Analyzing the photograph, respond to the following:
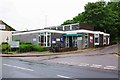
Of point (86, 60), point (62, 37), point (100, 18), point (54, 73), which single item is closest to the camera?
point (54, 73)

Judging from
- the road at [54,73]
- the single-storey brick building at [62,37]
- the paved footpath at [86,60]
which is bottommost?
the paved footpath at [86,60]

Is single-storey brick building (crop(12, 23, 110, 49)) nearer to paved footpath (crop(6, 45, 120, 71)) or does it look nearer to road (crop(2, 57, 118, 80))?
paved footpath (crop(6, 45, 120, 71))

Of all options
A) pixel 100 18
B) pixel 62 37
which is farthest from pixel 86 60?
pixel 100 18

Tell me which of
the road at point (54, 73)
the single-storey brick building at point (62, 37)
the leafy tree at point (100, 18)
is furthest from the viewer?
the leafy tree at point (100, 18)

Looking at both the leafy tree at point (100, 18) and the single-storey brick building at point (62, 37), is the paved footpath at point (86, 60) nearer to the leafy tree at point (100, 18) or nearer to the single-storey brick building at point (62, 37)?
the single-storey brick building at point (62, 37)

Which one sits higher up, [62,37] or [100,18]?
[100,18]

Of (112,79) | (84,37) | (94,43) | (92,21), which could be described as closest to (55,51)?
(84,37)

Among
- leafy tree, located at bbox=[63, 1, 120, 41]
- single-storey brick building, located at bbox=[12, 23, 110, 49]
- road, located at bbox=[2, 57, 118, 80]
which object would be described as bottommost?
road, located at bbox=[2, 57, 118, 80]

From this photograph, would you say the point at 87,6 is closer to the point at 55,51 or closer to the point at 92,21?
the point at 92,21

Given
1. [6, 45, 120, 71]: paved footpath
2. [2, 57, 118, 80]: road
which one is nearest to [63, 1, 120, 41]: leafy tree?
[6, 45, 120, 71]: paved footpath

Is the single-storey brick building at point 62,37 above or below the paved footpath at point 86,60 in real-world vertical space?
above

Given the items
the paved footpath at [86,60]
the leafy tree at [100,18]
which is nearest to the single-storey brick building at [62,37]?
the leafy tree at [100,18]

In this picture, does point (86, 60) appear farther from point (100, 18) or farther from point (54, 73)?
point (100, 18)

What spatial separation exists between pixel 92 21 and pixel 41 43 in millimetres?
17552
